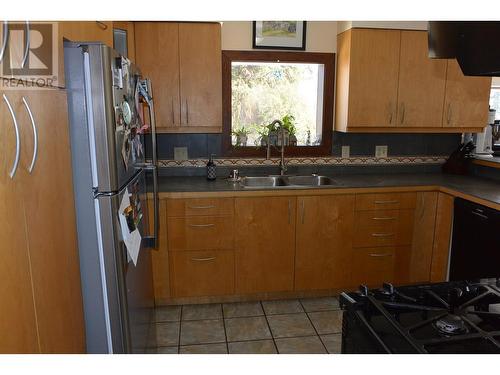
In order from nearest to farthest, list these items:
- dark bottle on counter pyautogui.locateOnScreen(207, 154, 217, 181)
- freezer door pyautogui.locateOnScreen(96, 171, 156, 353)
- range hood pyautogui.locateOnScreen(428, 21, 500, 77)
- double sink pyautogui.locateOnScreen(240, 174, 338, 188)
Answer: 1. range hood pyautogui.locateOnScreen(428, 21, 500, 77)
2. freezer door pyautogui.locateOnScreen(96, 171, 156, 353)
3. dark bottle on counter pyautogui.locateOnScreen(207, 154, 217, 181)
4. double sink pyautogui.locateOnScreen(240, 174, 338, 188)

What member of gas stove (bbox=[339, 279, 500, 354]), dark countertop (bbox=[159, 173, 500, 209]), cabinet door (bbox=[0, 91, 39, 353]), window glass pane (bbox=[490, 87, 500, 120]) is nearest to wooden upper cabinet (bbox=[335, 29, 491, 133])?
dark countertop (bbox=[159, 173, 500, 209])

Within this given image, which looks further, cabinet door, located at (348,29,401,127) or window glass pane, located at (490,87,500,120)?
window glass pane, located at (490,87,500,120)

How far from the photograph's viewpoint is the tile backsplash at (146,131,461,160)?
3.27m

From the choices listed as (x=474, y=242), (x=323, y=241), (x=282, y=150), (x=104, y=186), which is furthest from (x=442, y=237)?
(x=104, y=186)

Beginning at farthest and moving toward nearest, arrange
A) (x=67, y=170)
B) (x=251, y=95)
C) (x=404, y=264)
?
(x=251, y=95) → (x=404, y=264) → (x=67, y=170)

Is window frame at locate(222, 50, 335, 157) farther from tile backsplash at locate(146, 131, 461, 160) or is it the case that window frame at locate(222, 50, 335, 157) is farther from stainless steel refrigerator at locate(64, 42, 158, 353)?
stainless steel refrigerator at locate(64, 42, 158, 353)

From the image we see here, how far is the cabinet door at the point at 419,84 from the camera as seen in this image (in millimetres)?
3061

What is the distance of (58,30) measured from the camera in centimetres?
122

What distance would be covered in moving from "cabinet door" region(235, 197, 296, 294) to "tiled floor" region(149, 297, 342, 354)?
0.55 ft

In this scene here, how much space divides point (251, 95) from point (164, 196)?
1194mm

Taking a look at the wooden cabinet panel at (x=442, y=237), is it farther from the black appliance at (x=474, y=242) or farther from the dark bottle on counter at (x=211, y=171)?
the dark bottle on counter at (x=211, y=171)
